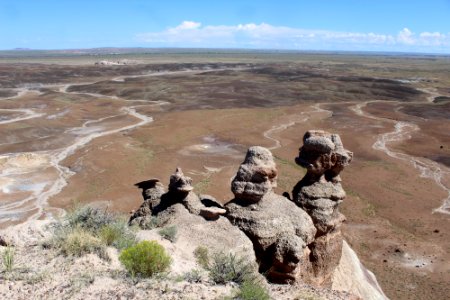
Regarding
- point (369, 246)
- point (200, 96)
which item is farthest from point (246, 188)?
point (200, 96)

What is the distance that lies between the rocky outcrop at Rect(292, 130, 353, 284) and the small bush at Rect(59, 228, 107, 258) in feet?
24.8

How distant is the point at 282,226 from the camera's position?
12797 millimetres

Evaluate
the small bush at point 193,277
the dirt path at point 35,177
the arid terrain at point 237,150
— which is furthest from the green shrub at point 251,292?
the dirt path at point 35,177

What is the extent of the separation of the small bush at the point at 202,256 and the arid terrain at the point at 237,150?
11.0 metres

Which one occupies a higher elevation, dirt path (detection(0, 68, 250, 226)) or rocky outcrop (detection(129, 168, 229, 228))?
rocky outcrop (detection(129, 168, 229, 228))

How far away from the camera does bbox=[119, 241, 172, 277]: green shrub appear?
8.67 meters

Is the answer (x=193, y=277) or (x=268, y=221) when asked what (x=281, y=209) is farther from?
(x=193, y=277)

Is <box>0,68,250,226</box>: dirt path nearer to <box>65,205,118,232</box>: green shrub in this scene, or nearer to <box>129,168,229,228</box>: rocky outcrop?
<box>129,168,229,228</box>: rocky outcrop

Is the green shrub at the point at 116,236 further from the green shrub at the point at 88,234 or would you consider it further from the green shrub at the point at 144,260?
the green shrub at the point at 144,260

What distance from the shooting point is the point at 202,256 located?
10961 millimetres

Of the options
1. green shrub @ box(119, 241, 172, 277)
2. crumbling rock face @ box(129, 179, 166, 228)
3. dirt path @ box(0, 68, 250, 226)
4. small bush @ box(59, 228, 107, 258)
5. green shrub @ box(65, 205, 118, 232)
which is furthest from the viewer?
dirt path @ box(0, 68, 250, 226)

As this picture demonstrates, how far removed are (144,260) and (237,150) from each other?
34020 millimetres

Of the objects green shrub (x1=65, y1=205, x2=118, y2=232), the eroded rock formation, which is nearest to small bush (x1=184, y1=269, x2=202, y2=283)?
green shrub (x1=65, y1=205, x2=118, y2=232)

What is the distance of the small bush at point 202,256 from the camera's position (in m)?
10.6
